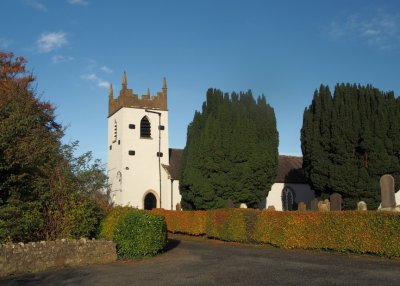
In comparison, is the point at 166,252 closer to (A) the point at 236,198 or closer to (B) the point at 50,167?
(B) the point at 50,167

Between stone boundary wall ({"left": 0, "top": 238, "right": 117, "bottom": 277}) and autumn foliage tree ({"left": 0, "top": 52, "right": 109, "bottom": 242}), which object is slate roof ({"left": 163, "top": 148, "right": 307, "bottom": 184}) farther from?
stone boundary wall ({"left": 0, "top": 238, "right": 117, "bottom": 277})

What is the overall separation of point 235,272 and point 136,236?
5.62m

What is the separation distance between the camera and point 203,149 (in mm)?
31844

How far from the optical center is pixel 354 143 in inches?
1115

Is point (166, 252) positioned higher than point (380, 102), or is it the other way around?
point (380, 102)

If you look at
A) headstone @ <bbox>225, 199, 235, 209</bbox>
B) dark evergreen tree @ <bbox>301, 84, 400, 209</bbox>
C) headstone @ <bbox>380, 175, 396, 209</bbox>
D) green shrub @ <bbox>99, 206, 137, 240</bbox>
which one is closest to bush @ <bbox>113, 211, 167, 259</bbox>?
green shrub @ <bbox>99, 206, 137, 240</bbox>

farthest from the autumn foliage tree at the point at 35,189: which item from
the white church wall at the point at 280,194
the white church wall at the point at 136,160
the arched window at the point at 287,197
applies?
the arched window at the point at 287,197

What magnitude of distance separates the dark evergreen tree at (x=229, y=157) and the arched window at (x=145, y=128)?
12.0 meters

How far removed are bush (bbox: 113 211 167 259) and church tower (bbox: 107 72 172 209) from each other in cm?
2567

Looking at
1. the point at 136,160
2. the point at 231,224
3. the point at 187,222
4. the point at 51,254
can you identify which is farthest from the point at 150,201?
the point at 51,254

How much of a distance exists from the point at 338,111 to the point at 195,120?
1111cm

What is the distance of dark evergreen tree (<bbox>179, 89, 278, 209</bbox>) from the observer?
3130 cm

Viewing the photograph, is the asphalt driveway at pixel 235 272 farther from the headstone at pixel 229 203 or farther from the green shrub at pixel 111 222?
the headstone at pixel 229 203

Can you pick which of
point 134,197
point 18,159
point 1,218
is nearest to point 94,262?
point 1,218
